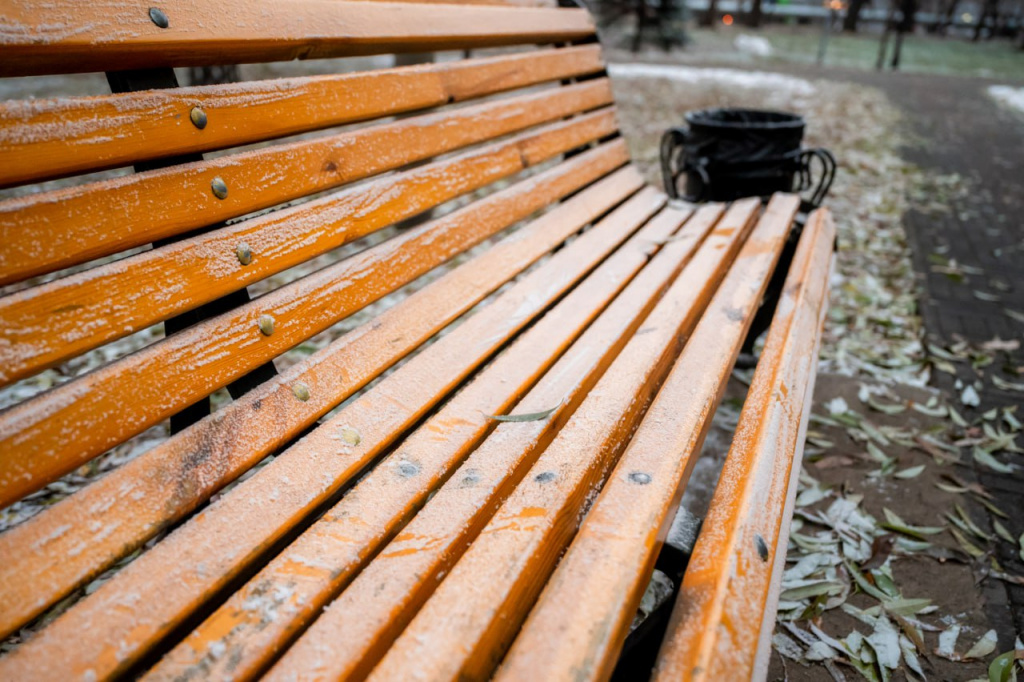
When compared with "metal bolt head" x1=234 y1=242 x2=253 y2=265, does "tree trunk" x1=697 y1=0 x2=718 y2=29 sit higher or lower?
lower

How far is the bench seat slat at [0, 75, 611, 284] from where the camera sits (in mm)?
875

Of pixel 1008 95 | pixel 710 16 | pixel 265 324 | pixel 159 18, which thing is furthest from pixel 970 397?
pixel 710 16

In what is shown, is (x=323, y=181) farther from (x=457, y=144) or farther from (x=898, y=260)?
(x=898, y=260)

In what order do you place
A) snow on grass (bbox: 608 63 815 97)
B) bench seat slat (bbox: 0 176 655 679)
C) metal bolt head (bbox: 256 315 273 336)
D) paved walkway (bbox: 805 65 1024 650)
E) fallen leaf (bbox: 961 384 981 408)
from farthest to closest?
snow on grass (bbox: 608 63 815 97)
fallen leaf (bbox: 961 384 981 408)
paved walkway (bbox: 805 65 1024 650)
metal bolt head (bbox: 256 315 273 336)
bench seat slat (bbox: 0 176 655 679)

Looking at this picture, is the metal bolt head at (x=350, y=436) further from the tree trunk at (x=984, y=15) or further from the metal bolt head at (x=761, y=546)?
the tree trunk at (x=984, y=15)

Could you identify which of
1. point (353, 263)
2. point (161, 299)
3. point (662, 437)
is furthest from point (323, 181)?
point (662, 437)

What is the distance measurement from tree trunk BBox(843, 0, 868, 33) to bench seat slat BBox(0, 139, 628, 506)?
30771mm

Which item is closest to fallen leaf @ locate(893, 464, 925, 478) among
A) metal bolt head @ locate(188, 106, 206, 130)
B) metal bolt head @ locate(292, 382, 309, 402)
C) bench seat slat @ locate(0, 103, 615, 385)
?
bench seat slat @ locate(0, 103, 615, 385)

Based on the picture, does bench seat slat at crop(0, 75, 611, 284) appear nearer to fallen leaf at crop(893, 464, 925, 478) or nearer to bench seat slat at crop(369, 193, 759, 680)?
bench seat slat at crop(369, 193, 759, 680)

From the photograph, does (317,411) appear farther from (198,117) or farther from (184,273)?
(198,117)

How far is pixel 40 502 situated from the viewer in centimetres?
200

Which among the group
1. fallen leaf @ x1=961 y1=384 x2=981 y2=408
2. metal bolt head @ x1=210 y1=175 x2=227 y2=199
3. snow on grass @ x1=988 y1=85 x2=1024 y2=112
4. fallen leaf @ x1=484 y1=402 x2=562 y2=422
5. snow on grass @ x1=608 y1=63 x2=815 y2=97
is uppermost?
metal bolt head @ x1=210 y1=175 x2=227 y2=199

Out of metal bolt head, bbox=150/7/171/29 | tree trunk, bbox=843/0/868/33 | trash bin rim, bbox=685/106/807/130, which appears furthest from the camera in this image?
tree trunk, bbox=843/0/868/33

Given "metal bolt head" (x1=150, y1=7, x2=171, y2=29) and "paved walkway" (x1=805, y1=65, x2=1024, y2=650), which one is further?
"paved walkway" (x1=805, y1=65, x2=1024, y2=650)
